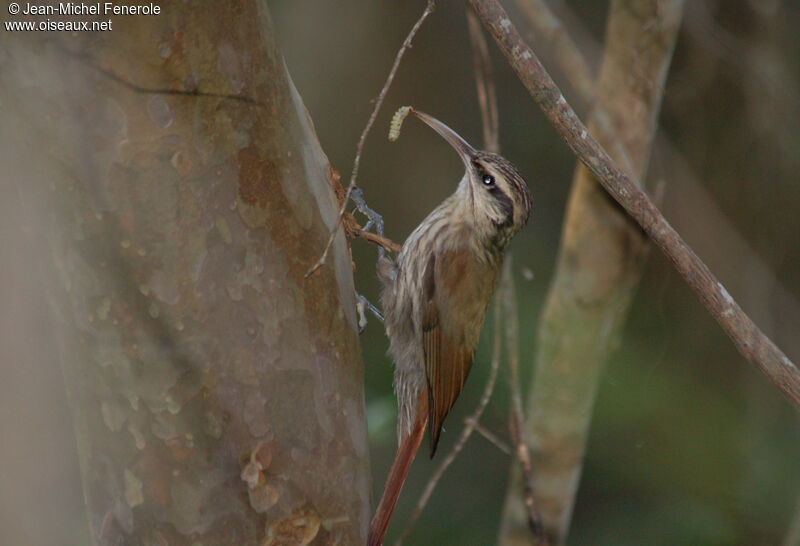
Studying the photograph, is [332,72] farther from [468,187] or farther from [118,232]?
[118,232]

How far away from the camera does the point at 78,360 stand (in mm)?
1561

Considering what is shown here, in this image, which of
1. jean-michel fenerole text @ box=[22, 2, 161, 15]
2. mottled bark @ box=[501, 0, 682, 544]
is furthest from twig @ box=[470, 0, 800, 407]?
mottled bark @ box=[501, 0, 682, 544]

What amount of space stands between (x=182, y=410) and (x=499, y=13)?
0.98 m

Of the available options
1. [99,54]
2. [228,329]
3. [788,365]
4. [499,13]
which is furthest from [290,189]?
[788,365]

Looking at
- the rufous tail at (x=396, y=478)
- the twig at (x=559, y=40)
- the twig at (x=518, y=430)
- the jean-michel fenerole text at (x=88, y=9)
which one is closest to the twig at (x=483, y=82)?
the twig at (x=559, y=40)

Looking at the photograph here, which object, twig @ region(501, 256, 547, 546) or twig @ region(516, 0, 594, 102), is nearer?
twig @ region(501, 256, 547, 546)

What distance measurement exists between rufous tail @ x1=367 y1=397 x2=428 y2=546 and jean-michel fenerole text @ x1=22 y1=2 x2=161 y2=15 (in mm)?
1128

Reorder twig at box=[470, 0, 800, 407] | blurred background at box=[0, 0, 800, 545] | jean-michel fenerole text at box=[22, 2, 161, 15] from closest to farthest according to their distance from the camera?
jean-michel fenerole text at box=[22, 2, 161, 15] → twig at box=[470, 0, 800, 407] → blurred background at box=[0, 0, 800, 545]

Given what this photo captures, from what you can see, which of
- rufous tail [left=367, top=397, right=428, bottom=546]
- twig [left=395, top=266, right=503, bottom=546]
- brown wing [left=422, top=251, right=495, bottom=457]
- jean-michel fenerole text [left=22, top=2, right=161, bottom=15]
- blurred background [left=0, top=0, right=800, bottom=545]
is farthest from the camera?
blurred background [left=0, top=0, right=800, bottom=545]

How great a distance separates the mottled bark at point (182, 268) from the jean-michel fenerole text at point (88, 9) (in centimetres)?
2

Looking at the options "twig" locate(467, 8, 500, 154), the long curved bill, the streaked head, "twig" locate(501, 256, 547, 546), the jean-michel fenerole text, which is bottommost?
"twig" locate(501, 256, 547, 546)

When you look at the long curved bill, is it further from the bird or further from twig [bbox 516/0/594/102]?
twig [bbox 516/0/594/102]

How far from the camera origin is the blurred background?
3840 millimetres

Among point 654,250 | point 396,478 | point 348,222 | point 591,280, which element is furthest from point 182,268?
point 654,250
